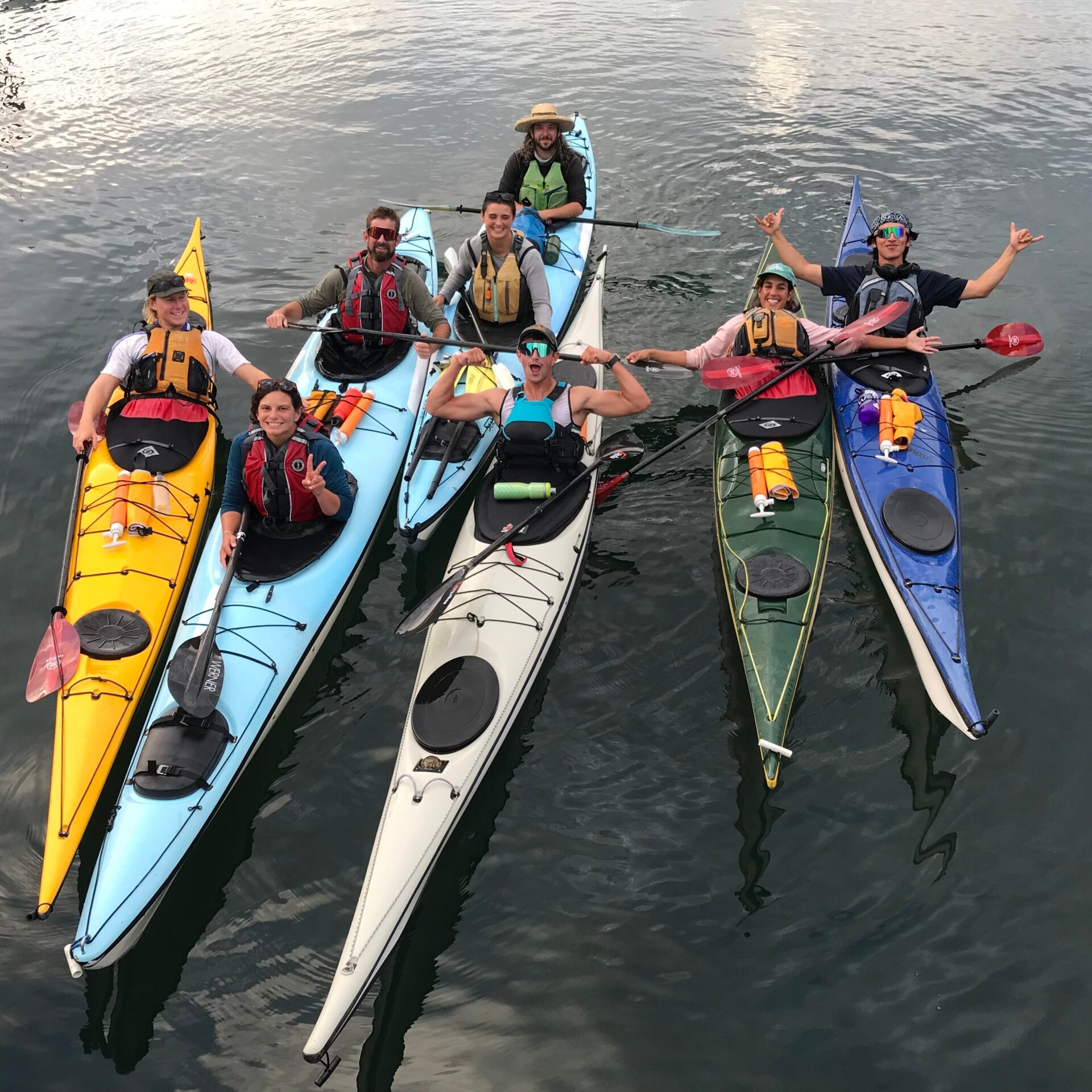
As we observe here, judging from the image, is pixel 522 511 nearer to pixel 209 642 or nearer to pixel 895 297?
pixel 209 642

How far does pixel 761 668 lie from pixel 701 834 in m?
1.01

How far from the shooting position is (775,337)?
6977 millimetres

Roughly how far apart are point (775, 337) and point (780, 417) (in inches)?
25.8

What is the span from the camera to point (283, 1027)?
14.0 feet

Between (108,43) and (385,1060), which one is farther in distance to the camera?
(108,43)

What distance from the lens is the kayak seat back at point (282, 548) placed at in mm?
5746

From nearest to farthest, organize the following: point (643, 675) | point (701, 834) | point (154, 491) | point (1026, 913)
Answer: point (1026, 913) → point (701, 834) → point (643, 675) → point (154, 491)

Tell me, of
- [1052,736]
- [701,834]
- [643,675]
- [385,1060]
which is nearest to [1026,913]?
[1052,736]

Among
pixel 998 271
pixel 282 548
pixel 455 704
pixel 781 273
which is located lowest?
pixel 455 704

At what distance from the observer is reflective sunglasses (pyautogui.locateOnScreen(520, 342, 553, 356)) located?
593cm

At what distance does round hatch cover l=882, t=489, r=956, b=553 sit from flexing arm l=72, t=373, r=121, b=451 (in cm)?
560

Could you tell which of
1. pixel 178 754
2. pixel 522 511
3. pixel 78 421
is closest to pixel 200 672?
pixel 178 754

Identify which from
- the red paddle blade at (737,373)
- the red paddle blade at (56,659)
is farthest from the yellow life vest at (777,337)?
the red paddle blade at (56,659)

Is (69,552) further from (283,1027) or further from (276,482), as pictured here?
(283,1027)
